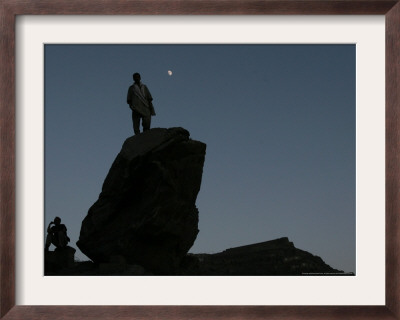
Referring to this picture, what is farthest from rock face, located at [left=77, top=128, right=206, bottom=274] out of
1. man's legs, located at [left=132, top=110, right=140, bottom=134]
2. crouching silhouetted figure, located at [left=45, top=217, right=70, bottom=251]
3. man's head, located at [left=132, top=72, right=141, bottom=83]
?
man's head, located at [left=132, top=72, right=141, bottom=83]

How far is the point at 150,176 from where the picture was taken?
30.5 feet

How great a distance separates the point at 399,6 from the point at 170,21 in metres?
1.43

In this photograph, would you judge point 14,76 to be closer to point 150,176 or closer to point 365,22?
point 365,22

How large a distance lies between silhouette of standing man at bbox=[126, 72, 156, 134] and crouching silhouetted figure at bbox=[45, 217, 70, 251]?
5.71ft

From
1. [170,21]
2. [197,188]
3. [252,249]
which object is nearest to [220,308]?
[170,21]

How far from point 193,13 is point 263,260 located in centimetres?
810

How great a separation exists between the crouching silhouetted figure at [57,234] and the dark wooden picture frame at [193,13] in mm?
4727

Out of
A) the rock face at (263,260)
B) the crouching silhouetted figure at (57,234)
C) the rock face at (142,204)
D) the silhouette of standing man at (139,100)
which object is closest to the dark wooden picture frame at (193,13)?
the crouching silhouetted figure at (57,234)

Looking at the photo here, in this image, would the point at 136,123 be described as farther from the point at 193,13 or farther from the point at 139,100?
the point at 193,13

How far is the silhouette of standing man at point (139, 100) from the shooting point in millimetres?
8930

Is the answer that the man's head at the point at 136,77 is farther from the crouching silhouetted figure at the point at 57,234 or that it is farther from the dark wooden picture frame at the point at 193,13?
the dark wooden picture frame at the point at 193,13

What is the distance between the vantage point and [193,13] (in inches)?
150

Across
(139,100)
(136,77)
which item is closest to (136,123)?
(139,100)

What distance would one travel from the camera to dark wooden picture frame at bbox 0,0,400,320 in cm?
373
